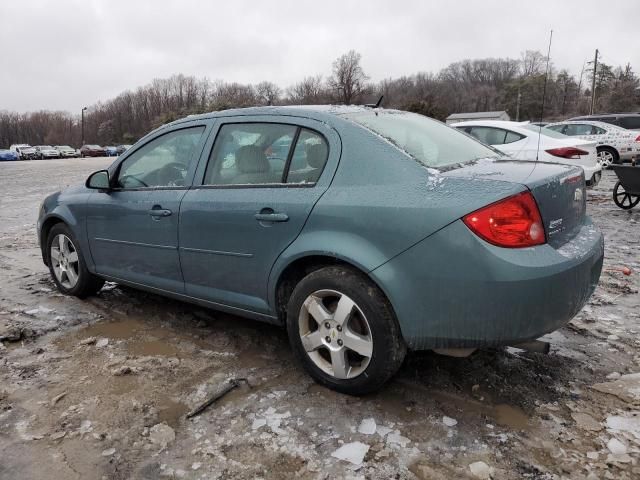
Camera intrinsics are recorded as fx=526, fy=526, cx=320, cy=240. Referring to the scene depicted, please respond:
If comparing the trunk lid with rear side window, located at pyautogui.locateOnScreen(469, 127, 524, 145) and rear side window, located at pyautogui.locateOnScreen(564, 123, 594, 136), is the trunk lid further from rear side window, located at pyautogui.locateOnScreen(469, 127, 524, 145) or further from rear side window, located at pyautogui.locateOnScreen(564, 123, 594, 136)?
rear side window, located at pyautogui.locateOnScreen(564, 123, 594, 136)

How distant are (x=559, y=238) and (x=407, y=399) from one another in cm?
116

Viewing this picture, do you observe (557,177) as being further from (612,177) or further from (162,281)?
(612,177)

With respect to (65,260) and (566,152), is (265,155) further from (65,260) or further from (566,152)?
(566,152)

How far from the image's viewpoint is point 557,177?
8.81 ft

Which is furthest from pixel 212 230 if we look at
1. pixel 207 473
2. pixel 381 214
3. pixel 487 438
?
pixel 487 438

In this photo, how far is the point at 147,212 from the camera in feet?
12.3

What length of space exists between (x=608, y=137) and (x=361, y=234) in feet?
54.7

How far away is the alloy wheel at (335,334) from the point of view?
2734 mm

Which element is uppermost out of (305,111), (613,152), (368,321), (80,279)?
(305,111)

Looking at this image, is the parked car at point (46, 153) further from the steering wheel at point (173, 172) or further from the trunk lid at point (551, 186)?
the trunk lid at point (551, 186)

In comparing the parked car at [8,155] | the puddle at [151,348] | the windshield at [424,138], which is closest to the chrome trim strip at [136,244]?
the puddle at [151,348]

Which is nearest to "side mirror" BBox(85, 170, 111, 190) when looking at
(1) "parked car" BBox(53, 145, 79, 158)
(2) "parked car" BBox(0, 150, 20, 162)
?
(2) "parked car" BBox(0, 150, 20, 162)

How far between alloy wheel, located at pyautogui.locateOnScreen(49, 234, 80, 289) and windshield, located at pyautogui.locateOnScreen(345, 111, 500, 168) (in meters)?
2.97

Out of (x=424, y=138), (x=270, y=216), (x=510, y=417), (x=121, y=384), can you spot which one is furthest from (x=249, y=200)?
(x=510, y=417)
